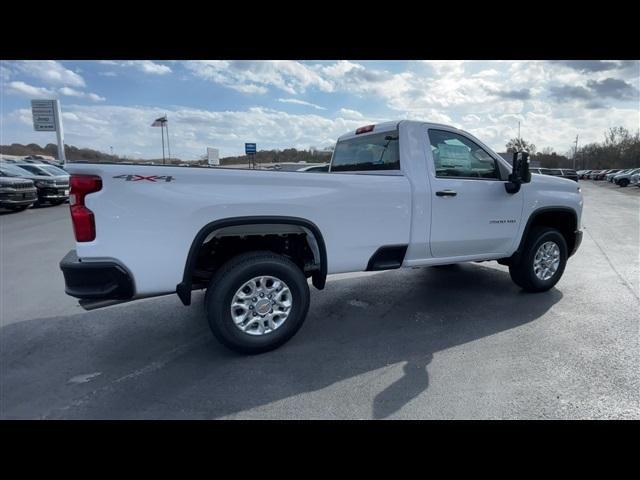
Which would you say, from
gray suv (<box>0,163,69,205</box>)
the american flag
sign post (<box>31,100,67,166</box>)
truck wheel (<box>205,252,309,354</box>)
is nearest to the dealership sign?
sign post (<box>31,100,67,166</box>)

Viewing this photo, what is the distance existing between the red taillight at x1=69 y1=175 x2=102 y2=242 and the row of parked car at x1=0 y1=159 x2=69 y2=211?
1400cm

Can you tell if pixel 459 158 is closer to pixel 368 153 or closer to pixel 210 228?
pixel 368 153

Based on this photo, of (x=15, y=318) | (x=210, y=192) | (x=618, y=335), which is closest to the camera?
(x=210, y=192)

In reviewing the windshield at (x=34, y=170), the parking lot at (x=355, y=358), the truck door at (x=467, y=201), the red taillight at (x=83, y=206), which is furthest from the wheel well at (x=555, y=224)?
the windshield at (x=34, y=170)

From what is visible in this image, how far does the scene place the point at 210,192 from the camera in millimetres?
2939

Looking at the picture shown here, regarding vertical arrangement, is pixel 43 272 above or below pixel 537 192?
below

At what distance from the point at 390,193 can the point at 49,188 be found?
17301 millimetres

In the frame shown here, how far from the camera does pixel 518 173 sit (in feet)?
13.8


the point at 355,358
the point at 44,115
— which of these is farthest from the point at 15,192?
the point at 44,115

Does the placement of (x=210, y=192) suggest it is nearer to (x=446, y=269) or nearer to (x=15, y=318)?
(x=15, y=318)

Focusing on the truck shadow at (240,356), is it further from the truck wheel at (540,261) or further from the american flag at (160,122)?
the american flag at (160,122)

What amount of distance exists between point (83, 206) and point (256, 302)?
1.53m

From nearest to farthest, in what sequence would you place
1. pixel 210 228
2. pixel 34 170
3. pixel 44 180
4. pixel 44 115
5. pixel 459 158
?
pixel 210 228 → pixel 459 158 → pixel 44 180 → pixel 34 170 → pixel 44 115

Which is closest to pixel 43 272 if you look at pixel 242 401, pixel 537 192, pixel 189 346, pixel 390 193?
pixel 189 346
